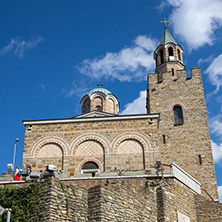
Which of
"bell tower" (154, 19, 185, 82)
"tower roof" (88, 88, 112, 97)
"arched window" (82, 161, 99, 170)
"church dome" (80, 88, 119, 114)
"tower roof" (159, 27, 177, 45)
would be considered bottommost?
"arched window" (82, 161, 99, 170)

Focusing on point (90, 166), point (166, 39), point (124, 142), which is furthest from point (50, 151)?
point (166, 39)

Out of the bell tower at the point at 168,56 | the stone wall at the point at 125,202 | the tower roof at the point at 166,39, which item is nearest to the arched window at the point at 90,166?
the stone wall at the point at 125,202

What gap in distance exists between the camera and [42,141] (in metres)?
22.7

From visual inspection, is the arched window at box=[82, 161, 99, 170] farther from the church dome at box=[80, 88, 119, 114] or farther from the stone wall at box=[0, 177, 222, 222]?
the church dome at box=[80, 88, 119, 114]

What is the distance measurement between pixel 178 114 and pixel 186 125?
52.0 inches

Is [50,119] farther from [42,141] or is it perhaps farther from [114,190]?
[114,190]

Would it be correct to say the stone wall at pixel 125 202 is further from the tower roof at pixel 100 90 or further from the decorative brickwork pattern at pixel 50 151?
the tower roof at pixel 100 90

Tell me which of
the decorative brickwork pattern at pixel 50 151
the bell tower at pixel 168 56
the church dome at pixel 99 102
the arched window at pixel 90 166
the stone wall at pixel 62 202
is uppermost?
the bell tower at pixel 168 56

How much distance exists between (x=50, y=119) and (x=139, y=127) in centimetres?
581

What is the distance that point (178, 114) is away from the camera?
28359 millimetres

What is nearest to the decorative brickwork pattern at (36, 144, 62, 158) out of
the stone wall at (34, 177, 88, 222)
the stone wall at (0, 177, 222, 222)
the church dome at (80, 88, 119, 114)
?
the stone wall at (0, 177, 222, 222)

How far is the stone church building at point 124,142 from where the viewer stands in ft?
71.7

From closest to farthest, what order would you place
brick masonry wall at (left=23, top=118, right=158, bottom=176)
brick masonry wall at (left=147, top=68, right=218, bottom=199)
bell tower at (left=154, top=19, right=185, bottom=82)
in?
1. brick masonry wall at (left=23, top=118, right=158, bottom=176)
2. brick masonry wall at (left=147, top=68, right=218, bottom=199)
3. bell tower at (left=154, top=19, right=185, bottom=82)

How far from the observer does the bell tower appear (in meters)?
31.1
